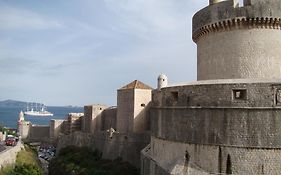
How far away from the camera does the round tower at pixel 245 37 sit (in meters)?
15.1

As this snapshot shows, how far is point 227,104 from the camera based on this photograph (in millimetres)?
12008

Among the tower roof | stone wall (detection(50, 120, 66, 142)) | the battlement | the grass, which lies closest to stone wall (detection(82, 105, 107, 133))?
the tower roof

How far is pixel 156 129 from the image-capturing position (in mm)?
15617

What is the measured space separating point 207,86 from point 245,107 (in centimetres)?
141

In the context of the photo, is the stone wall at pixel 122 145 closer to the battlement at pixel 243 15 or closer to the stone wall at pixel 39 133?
the battlement at pixel 243 15

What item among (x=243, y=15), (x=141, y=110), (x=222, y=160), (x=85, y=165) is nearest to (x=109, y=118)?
(x=85, y=165)

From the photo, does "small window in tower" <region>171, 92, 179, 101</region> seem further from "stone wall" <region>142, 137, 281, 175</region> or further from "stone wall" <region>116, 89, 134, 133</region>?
"stone wall" <region>116, 89, 134, 133</region>

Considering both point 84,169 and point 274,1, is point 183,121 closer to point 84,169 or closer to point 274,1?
point 274,1

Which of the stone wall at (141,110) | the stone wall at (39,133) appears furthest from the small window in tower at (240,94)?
the stone wall at (39,133)

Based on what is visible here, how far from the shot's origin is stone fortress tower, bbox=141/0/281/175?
1152 cm

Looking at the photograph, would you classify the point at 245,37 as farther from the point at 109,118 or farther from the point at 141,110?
the point at 109,118

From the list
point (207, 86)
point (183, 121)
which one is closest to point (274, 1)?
point (207, 86)

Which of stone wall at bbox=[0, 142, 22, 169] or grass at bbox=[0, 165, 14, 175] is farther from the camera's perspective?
stone wall at bbox=[0, 142, 22, 169]

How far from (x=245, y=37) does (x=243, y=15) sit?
915 mm
